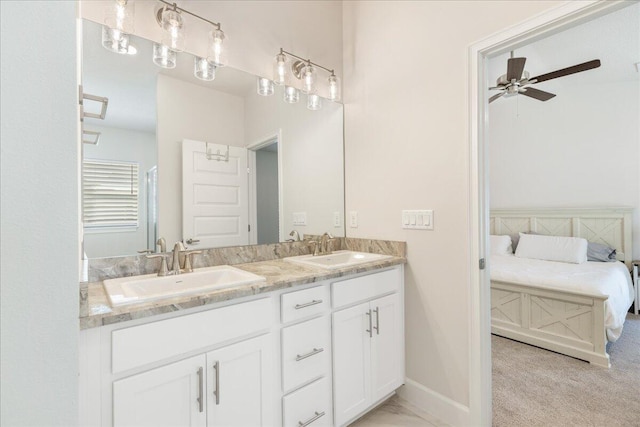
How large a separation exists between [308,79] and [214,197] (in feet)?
3.37

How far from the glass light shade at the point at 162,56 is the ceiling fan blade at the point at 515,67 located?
2.40 meters

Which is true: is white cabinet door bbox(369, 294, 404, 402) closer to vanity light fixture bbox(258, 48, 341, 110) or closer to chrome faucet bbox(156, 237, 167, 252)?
chrome faucet bbox(156, 237, 167, 252)

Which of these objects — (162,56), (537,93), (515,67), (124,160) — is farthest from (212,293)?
(537,93)

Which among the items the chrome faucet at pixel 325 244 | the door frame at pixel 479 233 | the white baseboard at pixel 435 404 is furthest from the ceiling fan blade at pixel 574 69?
the white baseboard at pixel 435 404

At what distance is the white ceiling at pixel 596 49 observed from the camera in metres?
2.45

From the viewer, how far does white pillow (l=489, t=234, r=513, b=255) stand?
411 cm

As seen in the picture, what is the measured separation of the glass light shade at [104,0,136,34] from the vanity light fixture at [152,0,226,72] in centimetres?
14

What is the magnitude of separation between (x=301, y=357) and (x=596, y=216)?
436cm

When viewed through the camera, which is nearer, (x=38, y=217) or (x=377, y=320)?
(x=38, y=217)

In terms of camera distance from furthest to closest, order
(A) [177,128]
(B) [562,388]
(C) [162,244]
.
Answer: (B) [562,388]
(A) [177,128]
(C) [162,244]

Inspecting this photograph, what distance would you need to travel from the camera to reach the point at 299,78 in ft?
6.75

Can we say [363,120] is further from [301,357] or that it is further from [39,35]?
[39,35]

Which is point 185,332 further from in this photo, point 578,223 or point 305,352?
point 578,223

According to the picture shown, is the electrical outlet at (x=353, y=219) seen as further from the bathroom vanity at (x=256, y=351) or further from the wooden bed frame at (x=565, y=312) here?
the wooden bed frame at (x=565, y=312)
